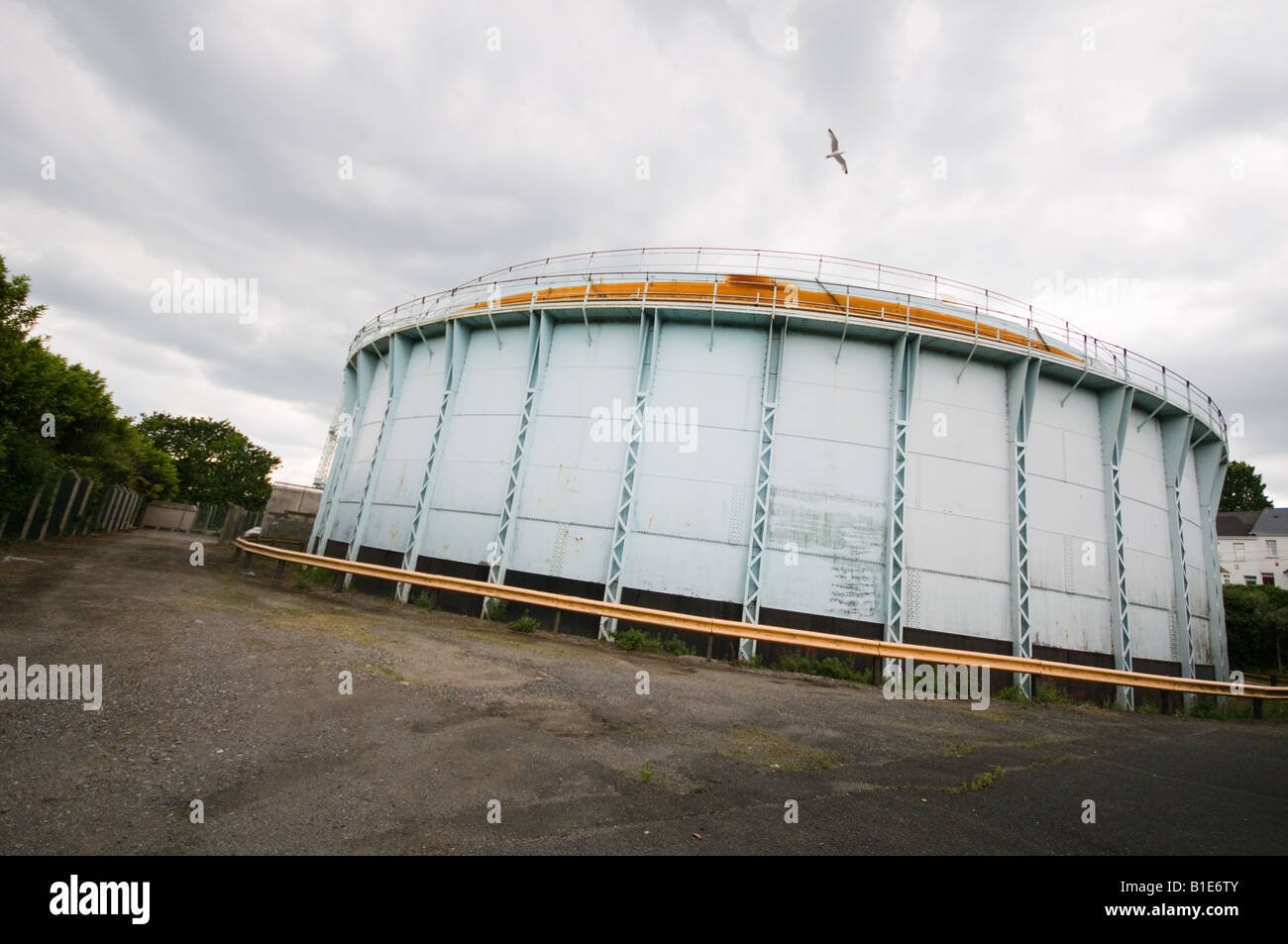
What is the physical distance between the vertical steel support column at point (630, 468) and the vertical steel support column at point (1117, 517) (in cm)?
1248

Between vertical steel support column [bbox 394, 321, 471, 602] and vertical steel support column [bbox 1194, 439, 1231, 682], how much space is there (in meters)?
24.4

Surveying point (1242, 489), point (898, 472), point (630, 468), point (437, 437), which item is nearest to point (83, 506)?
point (437, 437)

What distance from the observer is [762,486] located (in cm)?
1363

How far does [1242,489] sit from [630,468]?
7838 cm

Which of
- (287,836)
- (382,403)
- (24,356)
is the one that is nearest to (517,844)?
(287,836)

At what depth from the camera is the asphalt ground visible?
3629mm

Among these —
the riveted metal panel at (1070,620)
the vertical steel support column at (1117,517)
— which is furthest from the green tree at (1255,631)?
the riveted metal panel at (1070,620)

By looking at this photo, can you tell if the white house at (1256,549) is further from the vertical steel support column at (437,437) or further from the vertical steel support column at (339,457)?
the vertical steel support column at (339,457)

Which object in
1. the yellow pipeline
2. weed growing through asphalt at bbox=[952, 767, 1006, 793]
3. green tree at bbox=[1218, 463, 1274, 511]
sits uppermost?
green tree at bbox=[1218, 463, 1274, 511]

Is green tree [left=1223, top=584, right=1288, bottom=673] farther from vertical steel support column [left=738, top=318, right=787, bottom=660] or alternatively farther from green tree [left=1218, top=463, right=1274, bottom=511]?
green tree [left=1218, top=463, right=1274, bottom=511]

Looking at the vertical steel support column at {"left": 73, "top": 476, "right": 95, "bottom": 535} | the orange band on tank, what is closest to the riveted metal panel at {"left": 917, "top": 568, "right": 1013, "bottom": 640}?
the orange band on tank

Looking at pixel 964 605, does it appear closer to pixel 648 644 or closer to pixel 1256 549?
pixel 648 644

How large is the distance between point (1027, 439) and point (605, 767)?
1488cm
